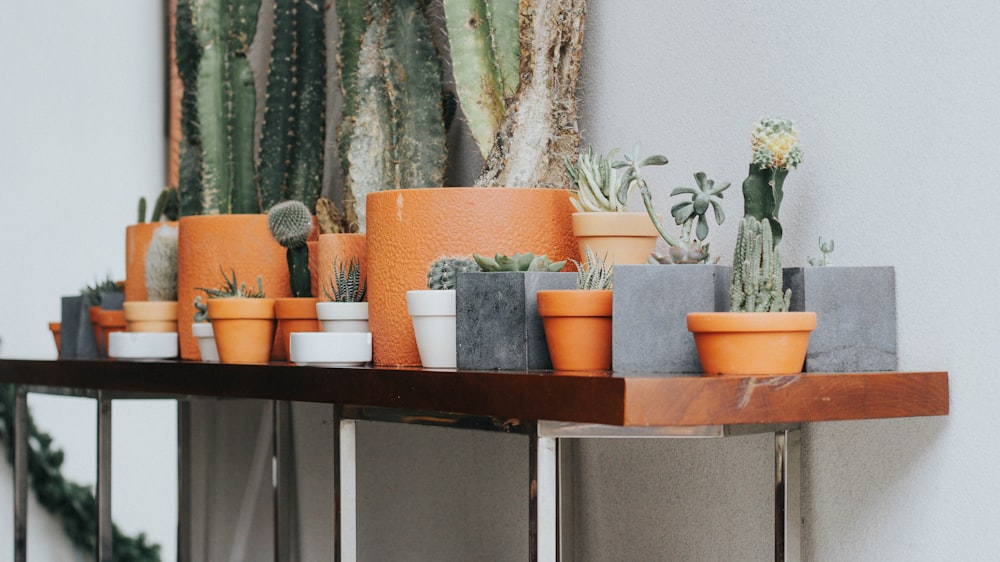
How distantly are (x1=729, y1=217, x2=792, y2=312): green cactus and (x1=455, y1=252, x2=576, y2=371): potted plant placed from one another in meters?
0.22

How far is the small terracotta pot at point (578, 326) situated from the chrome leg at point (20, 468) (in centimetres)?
128

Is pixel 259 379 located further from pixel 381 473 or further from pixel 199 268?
pixel 381 473

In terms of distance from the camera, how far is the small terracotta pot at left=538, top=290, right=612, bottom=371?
1062 millimetres

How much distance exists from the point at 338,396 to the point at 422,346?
0.11 meters

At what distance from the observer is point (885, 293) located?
102 cm

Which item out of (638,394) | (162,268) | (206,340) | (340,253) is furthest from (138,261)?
(638,394)

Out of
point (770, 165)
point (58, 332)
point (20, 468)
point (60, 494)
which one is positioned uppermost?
point (770, 165)

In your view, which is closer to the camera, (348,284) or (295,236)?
(348,284)

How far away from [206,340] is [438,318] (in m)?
0.60

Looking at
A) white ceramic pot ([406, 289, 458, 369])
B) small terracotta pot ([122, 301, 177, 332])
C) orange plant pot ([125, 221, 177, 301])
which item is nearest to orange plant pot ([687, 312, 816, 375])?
white ceramic pot ([406, 289, 458, 369])

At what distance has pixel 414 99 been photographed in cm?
157

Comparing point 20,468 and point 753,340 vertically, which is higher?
point 753,340

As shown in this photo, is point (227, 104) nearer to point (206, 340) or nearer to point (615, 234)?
point (206, 340)

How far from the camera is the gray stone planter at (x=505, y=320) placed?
1111 millimetres
